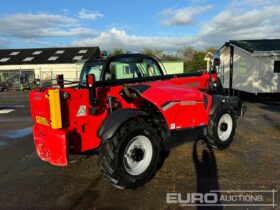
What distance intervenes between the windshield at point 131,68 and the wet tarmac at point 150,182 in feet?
5.47

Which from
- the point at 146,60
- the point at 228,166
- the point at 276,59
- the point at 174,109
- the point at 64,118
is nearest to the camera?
the point at 64,118

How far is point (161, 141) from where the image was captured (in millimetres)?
5047

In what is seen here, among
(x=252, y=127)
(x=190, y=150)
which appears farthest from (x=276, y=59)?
(x=190, y=150)

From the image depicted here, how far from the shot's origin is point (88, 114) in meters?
4.61

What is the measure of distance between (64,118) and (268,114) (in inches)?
351

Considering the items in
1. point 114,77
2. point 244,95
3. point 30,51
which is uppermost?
point 30,51

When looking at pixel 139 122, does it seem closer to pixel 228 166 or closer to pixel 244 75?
pixel 228 166

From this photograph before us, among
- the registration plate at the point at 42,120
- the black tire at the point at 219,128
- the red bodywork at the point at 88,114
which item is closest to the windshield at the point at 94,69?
the red bodywork at the point at 88,114

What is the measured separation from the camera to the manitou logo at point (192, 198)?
4.13 meters

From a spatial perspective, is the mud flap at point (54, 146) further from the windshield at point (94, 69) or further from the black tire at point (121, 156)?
the windshield at point (94, 69)

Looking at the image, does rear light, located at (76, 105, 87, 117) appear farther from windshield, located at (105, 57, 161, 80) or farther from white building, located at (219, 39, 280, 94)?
white building, located at (219, 39, 280, 94)

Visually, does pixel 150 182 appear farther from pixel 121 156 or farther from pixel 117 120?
pixel 117 120

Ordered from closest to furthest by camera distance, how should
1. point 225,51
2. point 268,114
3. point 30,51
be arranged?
point 268,114
point 225,51
point 30,51

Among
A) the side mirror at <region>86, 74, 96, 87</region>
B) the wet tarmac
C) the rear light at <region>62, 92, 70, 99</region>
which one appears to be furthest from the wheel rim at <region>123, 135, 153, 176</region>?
the rear light at <region>62, 92, 70, 99</region>
